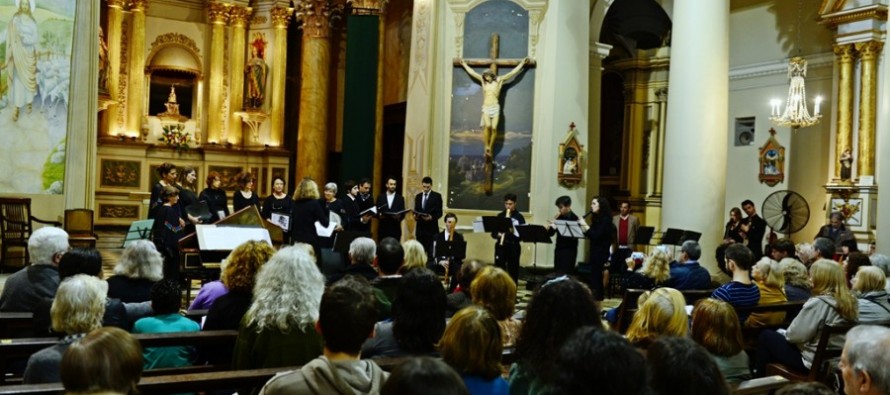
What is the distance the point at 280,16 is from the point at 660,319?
16661 millimetres

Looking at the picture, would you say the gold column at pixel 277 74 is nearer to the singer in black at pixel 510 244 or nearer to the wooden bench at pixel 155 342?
the singer in black at pixel 510 244

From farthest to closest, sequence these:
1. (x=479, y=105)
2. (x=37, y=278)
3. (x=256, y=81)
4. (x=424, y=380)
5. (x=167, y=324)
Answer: (x=256, y=81) < (x=479, y=105) < (x=37, y=278) < (x=167, y=324) < (x=424, y=380)

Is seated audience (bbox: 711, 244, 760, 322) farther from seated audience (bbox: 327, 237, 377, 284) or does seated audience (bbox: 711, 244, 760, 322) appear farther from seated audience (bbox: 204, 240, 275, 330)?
seated audience (bbox: 204, 240, 275, 330)

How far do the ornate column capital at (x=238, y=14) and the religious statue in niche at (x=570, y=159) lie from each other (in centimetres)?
971

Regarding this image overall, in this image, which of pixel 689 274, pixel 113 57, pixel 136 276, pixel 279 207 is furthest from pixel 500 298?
pixel 113 57

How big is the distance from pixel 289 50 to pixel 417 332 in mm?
18070

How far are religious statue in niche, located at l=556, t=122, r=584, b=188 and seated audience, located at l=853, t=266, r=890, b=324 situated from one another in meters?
7.59

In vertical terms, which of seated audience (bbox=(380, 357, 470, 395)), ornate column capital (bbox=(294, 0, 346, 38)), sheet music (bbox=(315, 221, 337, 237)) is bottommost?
sheet music (bbox=(315, 221, 337, 237))

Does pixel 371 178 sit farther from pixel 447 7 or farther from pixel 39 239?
pixel 39 239

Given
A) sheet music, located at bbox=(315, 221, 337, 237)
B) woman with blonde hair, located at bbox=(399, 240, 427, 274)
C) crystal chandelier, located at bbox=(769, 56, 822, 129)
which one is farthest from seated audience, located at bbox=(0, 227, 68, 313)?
crystal chandelier, located at bbox=(769, 56, 822, 129)

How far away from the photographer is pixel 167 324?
4.38m

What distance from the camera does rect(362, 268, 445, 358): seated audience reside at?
11.4 ft

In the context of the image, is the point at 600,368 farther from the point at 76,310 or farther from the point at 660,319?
the point at 76,310

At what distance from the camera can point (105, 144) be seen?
1736cm
